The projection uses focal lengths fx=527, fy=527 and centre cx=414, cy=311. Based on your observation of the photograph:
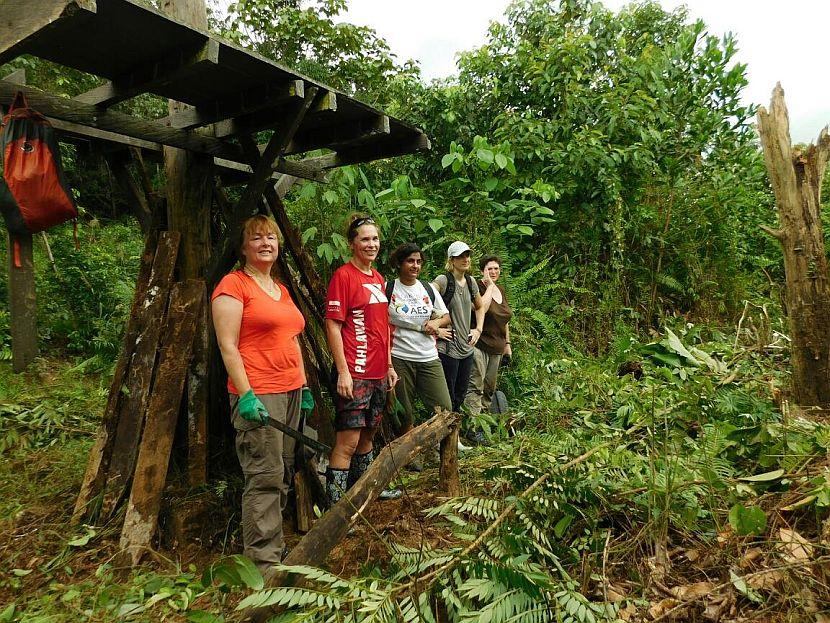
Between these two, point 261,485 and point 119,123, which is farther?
point 119,123

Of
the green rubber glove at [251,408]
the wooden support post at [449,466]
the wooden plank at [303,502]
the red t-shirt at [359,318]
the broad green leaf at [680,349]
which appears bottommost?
the wooden plank at [303,502]

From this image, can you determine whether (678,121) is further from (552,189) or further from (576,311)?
(576,311)

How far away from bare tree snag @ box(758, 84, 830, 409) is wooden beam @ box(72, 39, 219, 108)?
3.99m

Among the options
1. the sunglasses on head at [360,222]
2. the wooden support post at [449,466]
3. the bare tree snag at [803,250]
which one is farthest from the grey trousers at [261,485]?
the bare tree snag at [803,250]

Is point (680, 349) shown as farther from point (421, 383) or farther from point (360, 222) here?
point (360, 222)

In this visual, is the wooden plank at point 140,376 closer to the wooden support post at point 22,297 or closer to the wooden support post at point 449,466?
the wooden support post at point 22,297

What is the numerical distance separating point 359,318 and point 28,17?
2430 mm

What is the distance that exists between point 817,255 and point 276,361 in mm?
3953

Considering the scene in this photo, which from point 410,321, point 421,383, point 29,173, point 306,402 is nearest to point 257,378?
point 306,402

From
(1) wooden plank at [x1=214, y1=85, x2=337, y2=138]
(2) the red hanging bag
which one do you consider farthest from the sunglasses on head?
(2) the red hanging bag

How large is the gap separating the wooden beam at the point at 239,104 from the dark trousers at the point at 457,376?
9.56ft

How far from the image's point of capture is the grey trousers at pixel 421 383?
4719 mm

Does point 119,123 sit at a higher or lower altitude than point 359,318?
higher

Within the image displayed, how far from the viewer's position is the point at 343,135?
4102 mm
